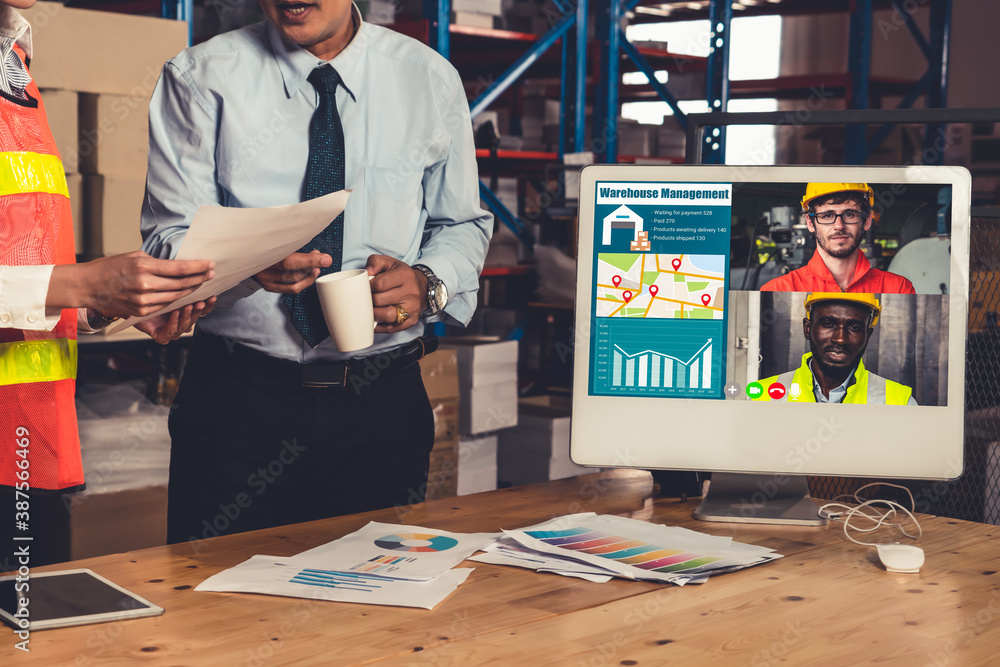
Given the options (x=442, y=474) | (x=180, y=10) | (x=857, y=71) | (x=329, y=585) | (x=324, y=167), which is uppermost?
(x=857, y=71)

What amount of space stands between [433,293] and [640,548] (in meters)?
0.56

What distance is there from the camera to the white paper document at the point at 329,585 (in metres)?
0.99

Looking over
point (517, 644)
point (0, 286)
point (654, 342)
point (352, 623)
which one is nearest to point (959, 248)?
point (654, 342)

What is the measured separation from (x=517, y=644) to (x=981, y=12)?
693 cm

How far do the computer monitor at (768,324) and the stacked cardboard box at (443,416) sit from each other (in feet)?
5.54

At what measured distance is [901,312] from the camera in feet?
4.24

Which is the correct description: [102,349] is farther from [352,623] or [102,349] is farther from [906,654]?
[906,654]

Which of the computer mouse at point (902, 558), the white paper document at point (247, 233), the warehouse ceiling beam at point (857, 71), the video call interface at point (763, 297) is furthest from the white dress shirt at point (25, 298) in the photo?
the warehouse ceiling beam at point (857, 71)

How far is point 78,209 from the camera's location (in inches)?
90.0

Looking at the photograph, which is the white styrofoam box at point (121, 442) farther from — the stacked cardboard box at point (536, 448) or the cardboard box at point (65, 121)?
the stacked cardboard box at point (536, 448)

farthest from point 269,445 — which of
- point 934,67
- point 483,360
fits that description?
point 934,67

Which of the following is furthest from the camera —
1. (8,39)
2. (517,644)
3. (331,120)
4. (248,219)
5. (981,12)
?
(981,12)

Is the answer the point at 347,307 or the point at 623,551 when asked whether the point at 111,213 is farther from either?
the point at 623,551

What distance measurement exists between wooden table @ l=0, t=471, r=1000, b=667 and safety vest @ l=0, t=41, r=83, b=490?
0.89ft
